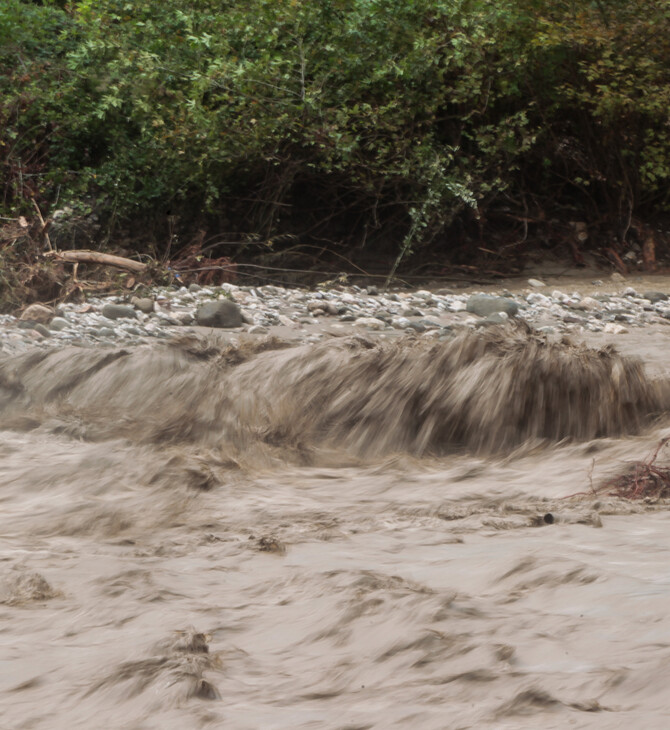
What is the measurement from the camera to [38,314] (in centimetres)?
777

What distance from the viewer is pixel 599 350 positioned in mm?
5609

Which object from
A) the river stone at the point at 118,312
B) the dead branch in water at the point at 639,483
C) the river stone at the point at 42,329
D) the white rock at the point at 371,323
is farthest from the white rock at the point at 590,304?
the dead branch in water at the point at 639,483

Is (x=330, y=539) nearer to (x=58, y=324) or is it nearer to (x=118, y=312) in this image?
(x=58, y=324)

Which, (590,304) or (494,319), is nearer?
(494,319)

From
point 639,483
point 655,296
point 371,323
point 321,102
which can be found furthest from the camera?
point 321,102

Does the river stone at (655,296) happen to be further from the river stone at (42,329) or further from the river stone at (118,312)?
the river stone at (42,329)

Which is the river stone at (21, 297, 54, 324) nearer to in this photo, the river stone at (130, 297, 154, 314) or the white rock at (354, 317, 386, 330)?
the river stone at (130, 297, 154, 314)

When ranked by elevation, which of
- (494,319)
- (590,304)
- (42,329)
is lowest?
(42,329)

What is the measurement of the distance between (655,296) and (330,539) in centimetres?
686

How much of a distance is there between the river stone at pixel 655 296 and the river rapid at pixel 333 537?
2.66 metres

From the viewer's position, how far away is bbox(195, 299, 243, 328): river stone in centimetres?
771

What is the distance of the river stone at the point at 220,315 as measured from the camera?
7711 millimetres

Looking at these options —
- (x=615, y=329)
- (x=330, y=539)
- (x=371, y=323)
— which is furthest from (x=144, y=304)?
(x=330, y=539)

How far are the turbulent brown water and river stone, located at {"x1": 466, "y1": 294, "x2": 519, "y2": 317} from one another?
9.16ft
